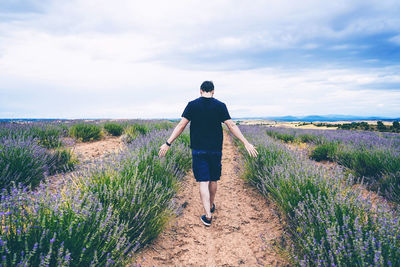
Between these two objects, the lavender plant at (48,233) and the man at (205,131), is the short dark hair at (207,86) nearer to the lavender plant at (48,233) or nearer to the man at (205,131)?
the man at (205,131)

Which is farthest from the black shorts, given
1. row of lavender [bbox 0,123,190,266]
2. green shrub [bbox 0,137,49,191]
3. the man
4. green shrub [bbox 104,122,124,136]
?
green shrub [bbox 104,122,124,136]

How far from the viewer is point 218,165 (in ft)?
10.3

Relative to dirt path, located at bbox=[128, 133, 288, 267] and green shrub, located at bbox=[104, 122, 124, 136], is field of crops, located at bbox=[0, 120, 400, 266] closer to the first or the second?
dirt path, located at bbox=[128, 133, 288, 267]

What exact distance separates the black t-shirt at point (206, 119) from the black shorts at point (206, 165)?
7cm

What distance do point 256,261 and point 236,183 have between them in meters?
2.58

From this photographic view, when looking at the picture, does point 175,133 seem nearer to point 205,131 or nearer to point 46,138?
point 205,131

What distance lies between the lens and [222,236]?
2971 mm

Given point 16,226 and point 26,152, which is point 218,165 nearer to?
point 16,226

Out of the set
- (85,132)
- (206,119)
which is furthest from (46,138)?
(206,119)

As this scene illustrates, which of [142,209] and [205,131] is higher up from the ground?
[205,131]

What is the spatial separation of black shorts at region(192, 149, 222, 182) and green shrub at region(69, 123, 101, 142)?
703 centimetres

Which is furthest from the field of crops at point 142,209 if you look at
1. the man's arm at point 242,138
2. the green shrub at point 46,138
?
the green shrub at point 46,138

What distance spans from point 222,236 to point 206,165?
94 cm

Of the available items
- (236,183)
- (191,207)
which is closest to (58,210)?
(191,207)
